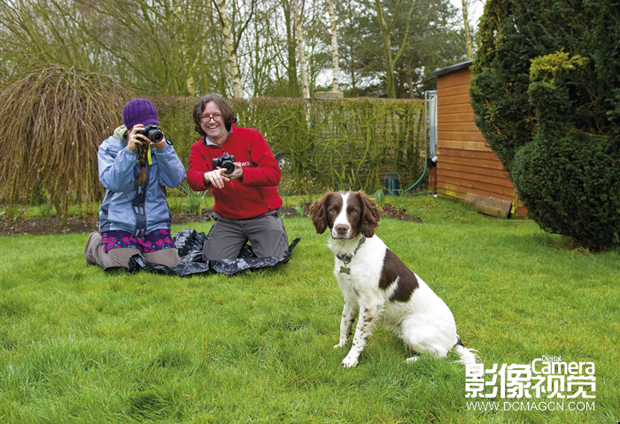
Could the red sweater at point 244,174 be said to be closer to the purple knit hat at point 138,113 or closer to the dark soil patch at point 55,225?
the purple knit hat at point 138,113

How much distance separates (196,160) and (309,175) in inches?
249

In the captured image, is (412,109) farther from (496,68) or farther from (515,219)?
(496,68)

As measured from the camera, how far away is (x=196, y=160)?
4.49m

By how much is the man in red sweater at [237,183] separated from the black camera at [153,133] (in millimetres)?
484

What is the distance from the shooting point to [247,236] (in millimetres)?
4828

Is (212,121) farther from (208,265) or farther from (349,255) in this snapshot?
(349,255)

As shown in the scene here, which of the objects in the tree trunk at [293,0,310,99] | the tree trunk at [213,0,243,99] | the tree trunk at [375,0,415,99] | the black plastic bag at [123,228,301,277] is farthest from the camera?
the tree trunk at [375,0,415,99]

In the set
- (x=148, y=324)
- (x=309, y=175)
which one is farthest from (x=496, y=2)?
(x=309, y=175)

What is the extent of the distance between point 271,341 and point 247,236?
215 centimetres

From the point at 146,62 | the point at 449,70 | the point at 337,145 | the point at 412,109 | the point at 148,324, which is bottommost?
the point at 148,324

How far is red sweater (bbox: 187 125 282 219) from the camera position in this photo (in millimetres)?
4344

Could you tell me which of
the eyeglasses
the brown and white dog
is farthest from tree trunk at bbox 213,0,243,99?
the brown and white dog

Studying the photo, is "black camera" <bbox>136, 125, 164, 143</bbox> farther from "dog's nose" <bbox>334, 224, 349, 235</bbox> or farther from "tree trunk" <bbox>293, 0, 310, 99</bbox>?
"tree trunk" <bbox>293, 0, 310, 99</bbox>

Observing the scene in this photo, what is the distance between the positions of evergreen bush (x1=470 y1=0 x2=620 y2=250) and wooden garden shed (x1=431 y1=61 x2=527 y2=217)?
262cm
